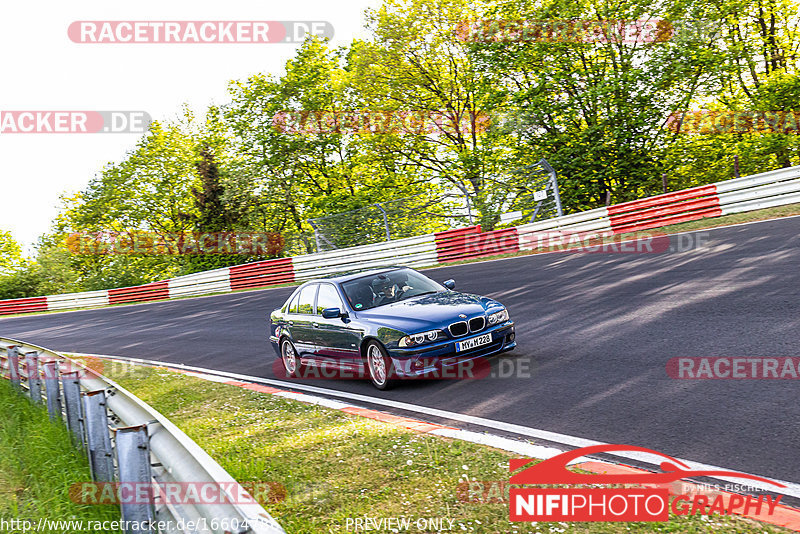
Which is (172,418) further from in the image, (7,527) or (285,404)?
(7,527)

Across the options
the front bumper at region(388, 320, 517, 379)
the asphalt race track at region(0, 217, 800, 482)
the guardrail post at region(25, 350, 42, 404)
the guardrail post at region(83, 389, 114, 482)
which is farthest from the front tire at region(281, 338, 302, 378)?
the guardrail post at region(83, 389, 114, 482)

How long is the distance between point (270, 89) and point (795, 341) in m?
38.6

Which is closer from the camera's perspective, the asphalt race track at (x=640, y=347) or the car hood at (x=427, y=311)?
the asphalt race track at (x=640, y=347)

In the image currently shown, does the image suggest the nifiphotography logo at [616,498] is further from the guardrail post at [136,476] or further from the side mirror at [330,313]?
the side mirror at [330,313]

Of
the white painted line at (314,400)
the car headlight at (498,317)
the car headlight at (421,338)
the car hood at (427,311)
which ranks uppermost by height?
the car hood at (427,311)

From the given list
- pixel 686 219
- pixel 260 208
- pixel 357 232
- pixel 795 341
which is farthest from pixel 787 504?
pixel 260 208

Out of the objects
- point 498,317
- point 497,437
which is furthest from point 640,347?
point 497,437

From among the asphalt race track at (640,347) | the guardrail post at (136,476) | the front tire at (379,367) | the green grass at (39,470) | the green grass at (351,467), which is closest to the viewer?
the guardrail post at (136,476)

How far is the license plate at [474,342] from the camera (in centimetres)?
785

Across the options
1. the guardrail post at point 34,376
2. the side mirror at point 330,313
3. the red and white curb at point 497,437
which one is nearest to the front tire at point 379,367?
the red and white curb at point 497,437

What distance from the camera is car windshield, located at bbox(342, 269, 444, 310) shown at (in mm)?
8984

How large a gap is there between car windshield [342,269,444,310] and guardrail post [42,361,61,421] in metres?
3.66

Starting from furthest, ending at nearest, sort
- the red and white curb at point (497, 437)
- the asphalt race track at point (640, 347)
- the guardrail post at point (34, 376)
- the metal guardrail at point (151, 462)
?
the guardrail post at point (34, 376) → the asphalt race track at point (640, 347) → the red and white curb at point (497, 437) → the metal guardrail at point (151, 462)

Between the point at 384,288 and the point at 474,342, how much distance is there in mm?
1806
